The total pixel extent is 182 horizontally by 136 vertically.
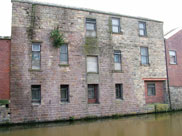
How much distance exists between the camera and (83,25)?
53.9ft

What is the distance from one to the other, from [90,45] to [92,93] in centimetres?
396

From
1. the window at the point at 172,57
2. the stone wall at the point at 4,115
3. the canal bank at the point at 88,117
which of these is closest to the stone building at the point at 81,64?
the canal bank at the point at 88,117

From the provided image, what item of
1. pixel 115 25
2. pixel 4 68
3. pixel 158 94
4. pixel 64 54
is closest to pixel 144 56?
pixel 158 94

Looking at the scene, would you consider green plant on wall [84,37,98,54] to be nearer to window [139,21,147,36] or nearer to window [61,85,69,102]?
window [61,85,69,102]

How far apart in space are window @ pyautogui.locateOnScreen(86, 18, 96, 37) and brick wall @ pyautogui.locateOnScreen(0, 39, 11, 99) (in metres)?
6.27

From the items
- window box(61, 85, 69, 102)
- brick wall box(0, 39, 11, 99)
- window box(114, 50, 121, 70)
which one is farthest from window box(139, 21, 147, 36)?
brick wall box(0, 39, 11, 99)

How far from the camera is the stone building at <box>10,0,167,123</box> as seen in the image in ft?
46.5

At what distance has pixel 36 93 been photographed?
14453 millimetres

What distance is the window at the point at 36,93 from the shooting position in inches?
564

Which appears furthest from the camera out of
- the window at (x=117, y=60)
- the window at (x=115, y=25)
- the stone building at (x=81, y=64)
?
the window at (x=115, y=25)

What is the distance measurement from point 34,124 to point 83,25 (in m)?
8.53

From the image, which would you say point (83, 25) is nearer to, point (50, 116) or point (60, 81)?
point (60, 81)

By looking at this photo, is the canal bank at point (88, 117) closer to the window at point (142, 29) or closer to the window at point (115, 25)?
the window at point (142, 29)

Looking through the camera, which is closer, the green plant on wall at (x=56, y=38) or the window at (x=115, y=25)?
the green plant on wall at (x=56, y=38)
